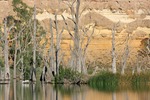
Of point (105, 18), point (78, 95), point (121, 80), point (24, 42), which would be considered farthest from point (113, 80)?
point (105, 18)

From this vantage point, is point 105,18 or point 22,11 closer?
point 22,11

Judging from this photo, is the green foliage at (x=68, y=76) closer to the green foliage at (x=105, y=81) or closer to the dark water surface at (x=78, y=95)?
the green foliage at (x=105, y=81)

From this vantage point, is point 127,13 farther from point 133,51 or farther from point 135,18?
point 133,51

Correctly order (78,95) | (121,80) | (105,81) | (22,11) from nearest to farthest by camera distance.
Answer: (78,95) < (121,80) < (105,81) < (22,11)

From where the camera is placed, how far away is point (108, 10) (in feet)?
224

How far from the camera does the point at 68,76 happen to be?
32156mm

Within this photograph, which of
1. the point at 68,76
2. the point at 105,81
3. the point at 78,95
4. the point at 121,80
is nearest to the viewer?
the point at 78,95

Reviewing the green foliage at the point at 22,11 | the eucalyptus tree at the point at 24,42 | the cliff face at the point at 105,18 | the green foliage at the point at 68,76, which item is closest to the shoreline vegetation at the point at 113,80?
the green foliage at the point at 68,76

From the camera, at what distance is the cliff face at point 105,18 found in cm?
6165

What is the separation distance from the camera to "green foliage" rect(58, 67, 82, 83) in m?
31.8

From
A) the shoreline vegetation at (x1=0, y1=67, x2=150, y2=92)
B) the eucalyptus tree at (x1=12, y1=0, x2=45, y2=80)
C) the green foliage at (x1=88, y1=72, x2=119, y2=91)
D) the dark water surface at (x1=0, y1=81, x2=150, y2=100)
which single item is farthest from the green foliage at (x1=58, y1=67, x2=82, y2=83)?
the eucalyptus tree at (x1=12, y1=0, x2=45, y2=80)

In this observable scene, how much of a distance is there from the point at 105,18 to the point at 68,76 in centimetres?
3510

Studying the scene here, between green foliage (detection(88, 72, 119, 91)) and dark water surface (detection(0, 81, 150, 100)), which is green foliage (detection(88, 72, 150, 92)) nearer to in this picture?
green foliage (detection(88, 72, 119, 91))

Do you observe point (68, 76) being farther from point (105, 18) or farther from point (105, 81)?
point (105, 18)
